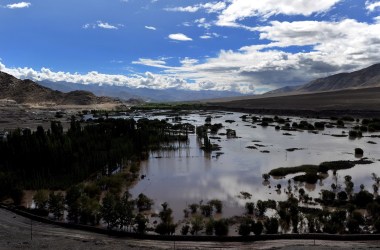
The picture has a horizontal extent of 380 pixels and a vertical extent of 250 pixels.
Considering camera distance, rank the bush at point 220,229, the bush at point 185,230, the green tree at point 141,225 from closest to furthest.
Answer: the bush at point 220,229 → the bush at point 185,230 → the green tree at point 141,225

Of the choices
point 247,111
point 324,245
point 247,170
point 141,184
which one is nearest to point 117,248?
point 324,245

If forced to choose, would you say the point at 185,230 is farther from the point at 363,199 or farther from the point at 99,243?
the point at 363,199

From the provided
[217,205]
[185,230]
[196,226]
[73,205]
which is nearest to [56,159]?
[73,205]

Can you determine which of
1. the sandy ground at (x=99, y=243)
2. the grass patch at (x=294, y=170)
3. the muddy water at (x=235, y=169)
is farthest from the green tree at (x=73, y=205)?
the grass patch at (x=294, y=170)

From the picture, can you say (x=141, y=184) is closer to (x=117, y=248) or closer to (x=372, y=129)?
(x=117, y=248)

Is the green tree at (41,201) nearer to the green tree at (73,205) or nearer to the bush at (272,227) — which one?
the green tree at (73,205)

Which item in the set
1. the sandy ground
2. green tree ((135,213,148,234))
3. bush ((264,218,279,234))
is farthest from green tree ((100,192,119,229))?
bush ((264,218,279,234))
